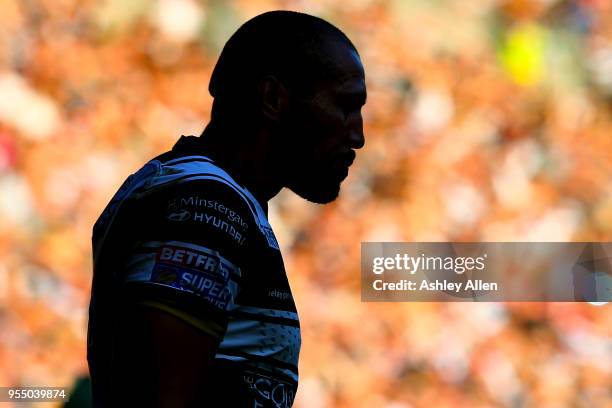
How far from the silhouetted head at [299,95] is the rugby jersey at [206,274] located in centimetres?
13

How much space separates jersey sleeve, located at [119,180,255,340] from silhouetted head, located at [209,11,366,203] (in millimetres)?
209

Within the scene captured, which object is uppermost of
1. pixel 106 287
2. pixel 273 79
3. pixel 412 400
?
pixel 412 400

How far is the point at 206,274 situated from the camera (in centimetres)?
123

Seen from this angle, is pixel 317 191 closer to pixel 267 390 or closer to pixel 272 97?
pixel 272 97

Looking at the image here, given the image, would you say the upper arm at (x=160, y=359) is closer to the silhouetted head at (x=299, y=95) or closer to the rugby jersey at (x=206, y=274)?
the rugby jersey at (x=206, y=274)

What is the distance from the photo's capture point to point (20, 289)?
4266mm

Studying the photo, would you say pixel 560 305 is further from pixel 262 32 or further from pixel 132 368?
pixel 132 368

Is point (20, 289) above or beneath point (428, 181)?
beneath

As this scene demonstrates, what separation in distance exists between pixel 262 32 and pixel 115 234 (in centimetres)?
37

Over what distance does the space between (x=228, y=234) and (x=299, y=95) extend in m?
0.30

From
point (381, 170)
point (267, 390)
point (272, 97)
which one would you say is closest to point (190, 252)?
point (267, 390)

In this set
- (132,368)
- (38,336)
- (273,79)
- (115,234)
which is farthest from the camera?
(38,336)

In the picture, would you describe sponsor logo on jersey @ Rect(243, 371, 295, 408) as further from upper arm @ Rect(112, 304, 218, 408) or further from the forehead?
the forehead

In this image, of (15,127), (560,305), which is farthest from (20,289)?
(560,305)
